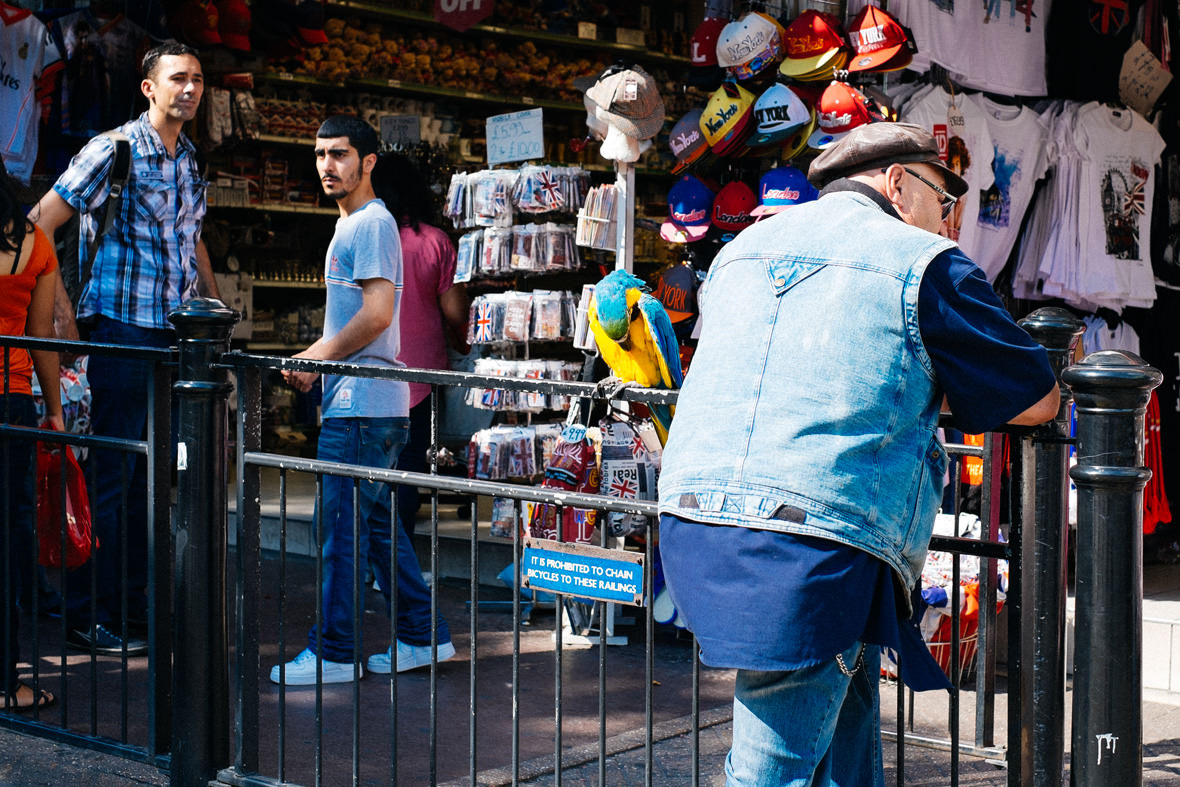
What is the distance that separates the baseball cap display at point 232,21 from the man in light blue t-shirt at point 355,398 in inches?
169

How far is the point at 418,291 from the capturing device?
6.66 meters

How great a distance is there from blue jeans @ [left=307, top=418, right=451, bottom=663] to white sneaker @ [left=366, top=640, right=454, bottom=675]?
3 cm

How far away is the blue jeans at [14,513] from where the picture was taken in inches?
166

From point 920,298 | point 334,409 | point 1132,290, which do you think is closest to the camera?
point 920,298

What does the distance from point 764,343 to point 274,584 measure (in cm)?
499

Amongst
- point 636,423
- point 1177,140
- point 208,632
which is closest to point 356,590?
point 208,632

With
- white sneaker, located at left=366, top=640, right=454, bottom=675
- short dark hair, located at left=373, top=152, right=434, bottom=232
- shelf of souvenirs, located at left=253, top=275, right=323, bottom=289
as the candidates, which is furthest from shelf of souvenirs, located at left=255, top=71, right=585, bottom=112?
white sneaker, located at left=366, top=640, right=454, bottom=675

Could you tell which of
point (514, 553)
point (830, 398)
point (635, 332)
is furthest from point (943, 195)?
point (635, 332)

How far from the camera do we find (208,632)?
143 inches

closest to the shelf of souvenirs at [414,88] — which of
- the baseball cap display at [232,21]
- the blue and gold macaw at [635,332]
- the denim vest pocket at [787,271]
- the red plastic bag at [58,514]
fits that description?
the baseball cap display at [232,21]

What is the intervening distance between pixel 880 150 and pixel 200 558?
2.10m

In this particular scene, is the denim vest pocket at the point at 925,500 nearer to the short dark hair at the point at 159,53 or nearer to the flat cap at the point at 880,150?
the flat cap at the point at 880,150

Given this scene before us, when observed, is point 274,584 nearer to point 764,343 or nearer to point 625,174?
point 625,174

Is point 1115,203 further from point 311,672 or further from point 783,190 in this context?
point 311,672
